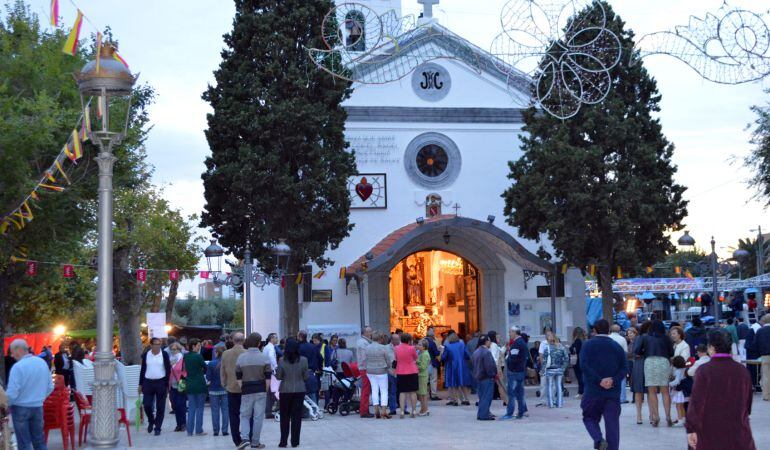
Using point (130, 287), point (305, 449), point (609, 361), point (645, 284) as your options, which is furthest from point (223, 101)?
point (645, 284)

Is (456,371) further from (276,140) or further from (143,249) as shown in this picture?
(143,249)

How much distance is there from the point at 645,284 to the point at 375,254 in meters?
20.7

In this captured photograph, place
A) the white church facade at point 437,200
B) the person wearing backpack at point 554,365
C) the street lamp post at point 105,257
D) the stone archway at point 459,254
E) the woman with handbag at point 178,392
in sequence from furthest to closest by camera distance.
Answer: the white church facade at point 437,200, the stone archway at point 459,254, the person wearing backpack at point 554,365, the woman with handbag at point 178,392, the street lamp post at point 105,257

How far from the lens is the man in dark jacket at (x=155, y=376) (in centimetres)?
1870

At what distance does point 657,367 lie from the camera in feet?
55.2

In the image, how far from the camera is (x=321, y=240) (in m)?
28.5

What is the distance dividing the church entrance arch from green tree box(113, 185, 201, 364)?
13652 mm

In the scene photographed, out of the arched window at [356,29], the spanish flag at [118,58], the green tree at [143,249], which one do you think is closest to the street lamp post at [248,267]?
the arched window at [356,29]

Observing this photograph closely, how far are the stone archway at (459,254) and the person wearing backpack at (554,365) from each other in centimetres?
808

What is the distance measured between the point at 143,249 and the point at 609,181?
90.9 ft

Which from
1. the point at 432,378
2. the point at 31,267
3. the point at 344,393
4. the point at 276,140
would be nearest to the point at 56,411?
the point at 344,393

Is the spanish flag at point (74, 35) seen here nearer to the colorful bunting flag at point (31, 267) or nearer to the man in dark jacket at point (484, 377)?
the man in dark jacket at point (484, 377)

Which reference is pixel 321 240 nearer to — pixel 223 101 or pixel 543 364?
pixel 223 101

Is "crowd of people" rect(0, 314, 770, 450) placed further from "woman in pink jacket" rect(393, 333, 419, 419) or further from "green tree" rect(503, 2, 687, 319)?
"green tree" rect(503, 2, 687, 319)
